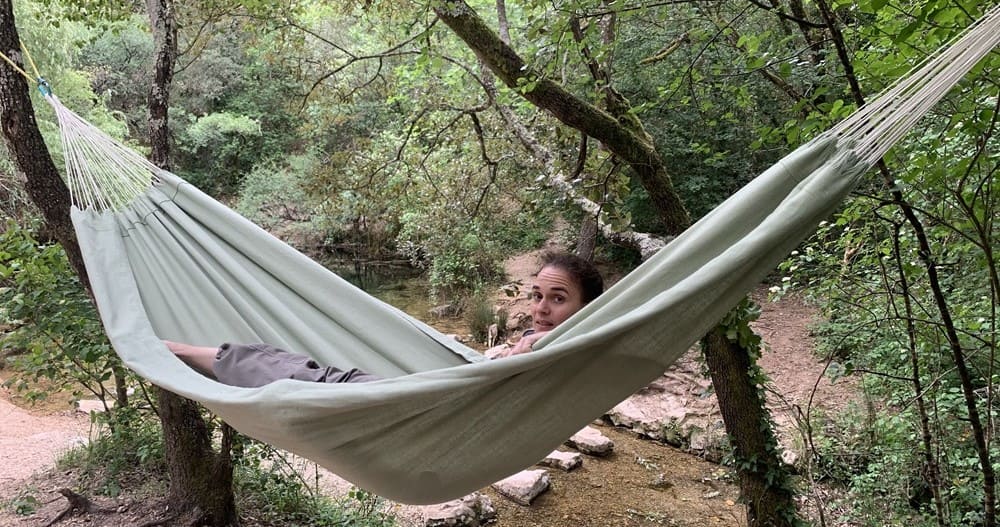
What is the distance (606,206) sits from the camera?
230 centimetres

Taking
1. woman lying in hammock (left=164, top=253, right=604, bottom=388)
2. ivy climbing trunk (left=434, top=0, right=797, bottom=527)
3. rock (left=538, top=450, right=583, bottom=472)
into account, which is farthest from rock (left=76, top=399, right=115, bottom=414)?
ivy climbing trunk (left=434, top=0, right=797, bottom=527)

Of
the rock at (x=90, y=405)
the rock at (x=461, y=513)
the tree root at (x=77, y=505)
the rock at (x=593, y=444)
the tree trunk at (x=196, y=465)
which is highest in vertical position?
the rock at (x=593, y=444)

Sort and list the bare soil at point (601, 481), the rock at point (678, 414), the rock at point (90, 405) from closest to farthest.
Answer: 1. the bare soil at point (601, 481)
2. the rock at point (678, 414)
3. the rock at point (90, 405)

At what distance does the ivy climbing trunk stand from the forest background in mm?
82

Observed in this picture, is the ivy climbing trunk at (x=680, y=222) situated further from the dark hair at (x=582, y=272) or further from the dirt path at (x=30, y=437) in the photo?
the dirt path at (x=30, y=437)

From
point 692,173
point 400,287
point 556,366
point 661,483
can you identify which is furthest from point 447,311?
point 556,366

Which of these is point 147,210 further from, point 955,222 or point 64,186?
point 955,222

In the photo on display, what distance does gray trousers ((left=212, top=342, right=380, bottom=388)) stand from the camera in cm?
142

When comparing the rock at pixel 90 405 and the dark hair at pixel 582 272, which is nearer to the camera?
the dark hair at pixel 582 272

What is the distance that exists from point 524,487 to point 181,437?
1.72 metres

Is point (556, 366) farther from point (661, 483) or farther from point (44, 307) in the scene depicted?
point (661, 483)

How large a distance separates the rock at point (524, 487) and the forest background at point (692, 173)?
1.37 m

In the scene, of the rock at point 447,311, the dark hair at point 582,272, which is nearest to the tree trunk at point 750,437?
the dark hair at point 582,272

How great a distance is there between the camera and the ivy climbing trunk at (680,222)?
207 centimetres
